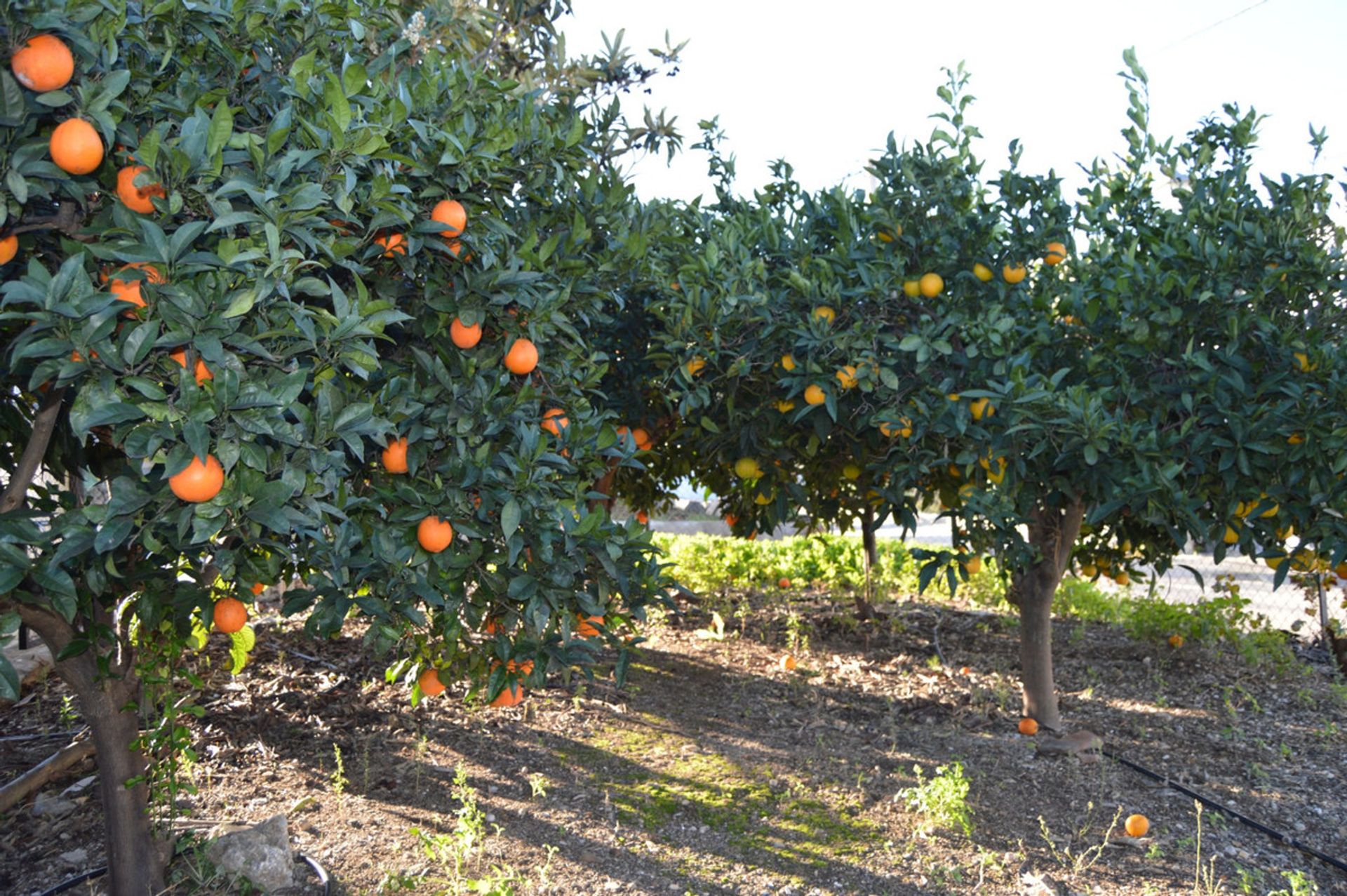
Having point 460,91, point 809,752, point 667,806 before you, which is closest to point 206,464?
point 460,91

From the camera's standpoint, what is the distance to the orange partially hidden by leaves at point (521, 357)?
2592 mm

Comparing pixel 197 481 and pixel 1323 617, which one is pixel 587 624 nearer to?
pixel 197 481

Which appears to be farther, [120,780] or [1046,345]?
[1046,345]

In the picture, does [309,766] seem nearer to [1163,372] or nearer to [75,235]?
[75,235]

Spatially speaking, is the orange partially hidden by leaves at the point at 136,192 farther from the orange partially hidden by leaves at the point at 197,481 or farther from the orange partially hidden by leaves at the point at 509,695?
the orange partially hidden by leaves at the point at 509,695

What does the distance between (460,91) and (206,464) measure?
1.37 metres

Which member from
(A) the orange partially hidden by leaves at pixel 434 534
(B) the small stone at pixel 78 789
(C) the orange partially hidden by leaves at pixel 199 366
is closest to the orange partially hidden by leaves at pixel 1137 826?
(A) the orange partially hidden by leaves at pixel 434 534

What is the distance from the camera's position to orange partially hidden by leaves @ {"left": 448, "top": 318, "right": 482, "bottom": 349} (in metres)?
2.50

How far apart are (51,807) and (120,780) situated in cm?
109

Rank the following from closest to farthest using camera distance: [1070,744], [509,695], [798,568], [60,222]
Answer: [60,222] < [509,695] < [1070,744] < [798,568]

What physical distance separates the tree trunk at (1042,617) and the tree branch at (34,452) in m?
4.10

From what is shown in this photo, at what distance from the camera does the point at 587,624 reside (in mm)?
2920

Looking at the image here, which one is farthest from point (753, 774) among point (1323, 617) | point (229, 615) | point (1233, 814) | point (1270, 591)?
point (1270, 591)

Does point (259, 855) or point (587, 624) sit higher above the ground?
point (587, 624)
